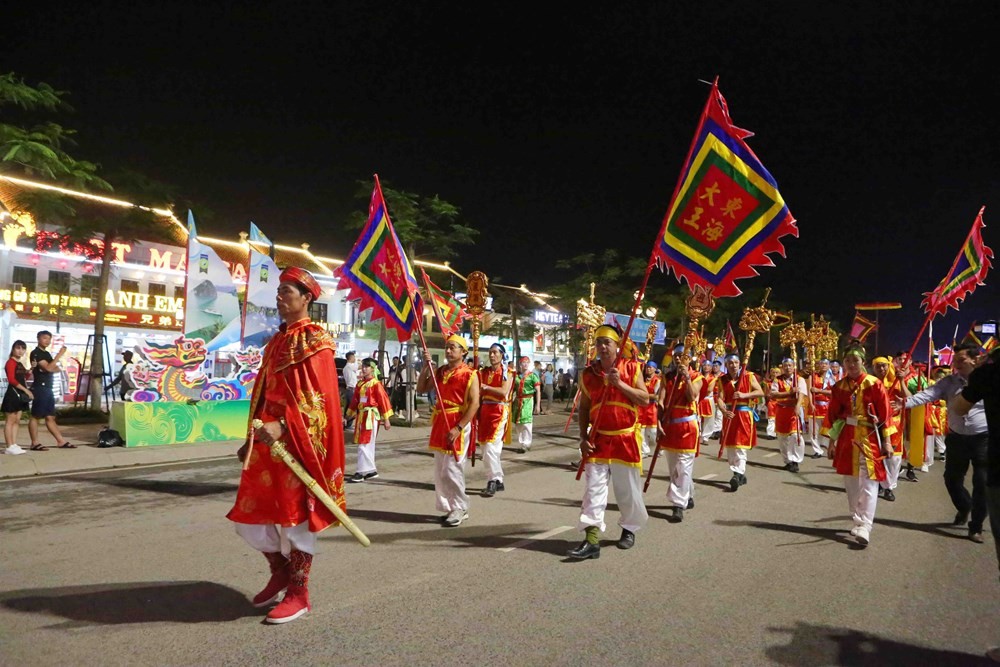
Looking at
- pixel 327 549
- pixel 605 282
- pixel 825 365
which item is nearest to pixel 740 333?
pixel 605 282

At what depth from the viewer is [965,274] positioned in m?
10.4

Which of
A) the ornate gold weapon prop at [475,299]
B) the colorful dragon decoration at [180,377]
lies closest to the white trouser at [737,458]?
the ornate gold weapon prop at [475,299]

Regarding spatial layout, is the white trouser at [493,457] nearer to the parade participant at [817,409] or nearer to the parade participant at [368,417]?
the parade participant at [368,417]

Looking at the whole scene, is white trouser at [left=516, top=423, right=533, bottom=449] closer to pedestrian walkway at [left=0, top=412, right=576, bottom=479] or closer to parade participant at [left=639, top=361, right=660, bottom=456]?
parade participant at [left=639, top=361, right=660, bottom=456]

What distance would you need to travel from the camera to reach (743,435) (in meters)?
9.76

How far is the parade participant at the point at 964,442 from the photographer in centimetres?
690

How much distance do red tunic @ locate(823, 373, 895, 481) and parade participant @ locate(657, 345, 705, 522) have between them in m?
1.46

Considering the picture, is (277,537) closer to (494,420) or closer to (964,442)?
(494,420)

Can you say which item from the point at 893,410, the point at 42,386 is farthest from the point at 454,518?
the point at 42,386

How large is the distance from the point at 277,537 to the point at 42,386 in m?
9.05

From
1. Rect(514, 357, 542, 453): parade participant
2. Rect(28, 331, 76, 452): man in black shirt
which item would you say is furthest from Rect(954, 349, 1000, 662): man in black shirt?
Rect(28, 331, 76, 452): man in black shirt

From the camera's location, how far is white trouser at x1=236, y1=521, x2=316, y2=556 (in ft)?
13.0

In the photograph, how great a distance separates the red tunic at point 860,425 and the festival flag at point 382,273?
4684 millimetres

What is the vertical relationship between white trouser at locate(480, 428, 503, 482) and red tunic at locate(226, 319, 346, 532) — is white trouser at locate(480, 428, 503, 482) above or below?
below
